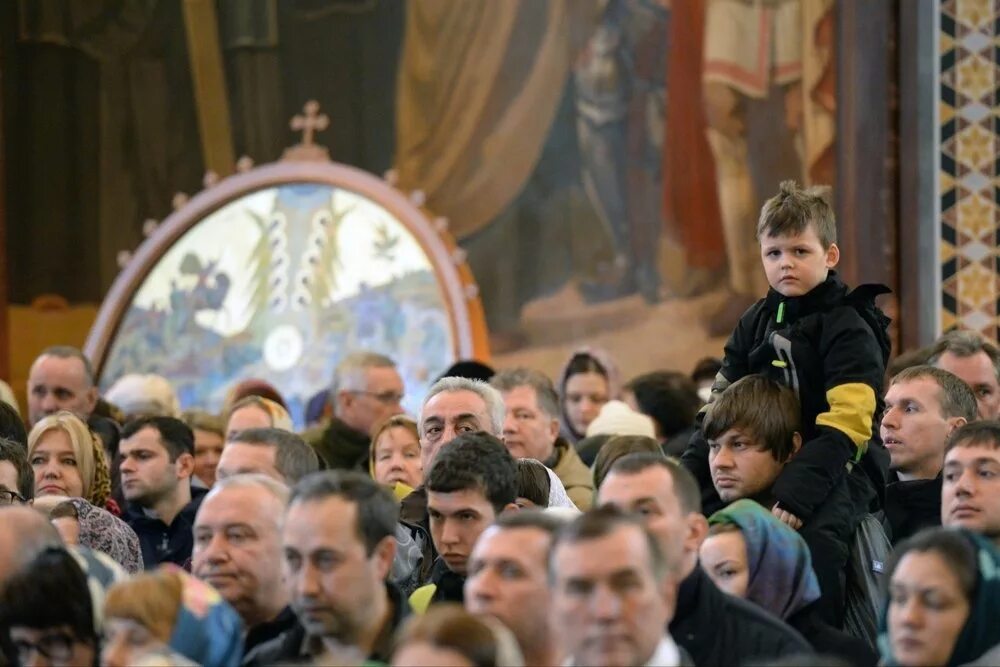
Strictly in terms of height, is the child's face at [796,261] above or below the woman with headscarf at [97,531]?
above

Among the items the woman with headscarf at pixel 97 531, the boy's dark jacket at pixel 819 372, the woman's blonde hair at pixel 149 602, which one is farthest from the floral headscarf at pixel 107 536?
the boy's dark jacket at pixel 819 372

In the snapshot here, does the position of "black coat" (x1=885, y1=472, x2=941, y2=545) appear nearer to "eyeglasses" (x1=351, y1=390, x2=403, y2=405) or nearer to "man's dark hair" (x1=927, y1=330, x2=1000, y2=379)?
"man's dark hair" (x1=927, y1=330, x2=1000, y2=379)

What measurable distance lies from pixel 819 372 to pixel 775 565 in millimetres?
1008

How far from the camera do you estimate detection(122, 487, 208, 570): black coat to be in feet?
26.5

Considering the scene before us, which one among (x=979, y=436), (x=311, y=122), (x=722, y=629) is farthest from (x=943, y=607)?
(x=311, y=122)

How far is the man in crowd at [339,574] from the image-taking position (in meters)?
5.10

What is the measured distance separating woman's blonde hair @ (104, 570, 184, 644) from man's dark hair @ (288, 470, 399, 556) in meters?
0.42

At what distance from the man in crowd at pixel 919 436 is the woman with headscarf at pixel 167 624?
2659 mm

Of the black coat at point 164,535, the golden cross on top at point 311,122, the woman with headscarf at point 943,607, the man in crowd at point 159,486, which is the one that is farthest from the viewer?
the golden cross on top at point 311,122

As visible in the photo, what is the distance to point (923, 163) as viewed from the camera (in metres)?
11.4

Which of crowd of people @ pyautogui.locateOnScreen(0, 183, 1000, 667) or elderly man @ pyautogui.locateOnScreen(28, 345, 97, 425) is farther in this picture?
elderly man @ pyautogui.locateOnScreen(28, 345, 97, 425)

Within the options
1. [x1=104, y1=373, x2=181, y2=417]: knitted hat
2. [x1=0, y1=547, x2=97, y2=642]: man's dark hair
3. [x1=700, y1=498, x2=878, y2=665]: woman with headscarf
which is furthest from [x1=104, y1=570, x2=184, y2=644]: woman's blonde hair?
[x1=104, y1=373, x2=181, y2=417]: knitted hat

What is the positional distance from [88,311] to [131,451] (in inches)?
257

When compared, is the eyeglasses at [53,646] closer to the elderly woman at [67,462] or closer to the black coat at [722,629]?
the black coat at [722,629]
